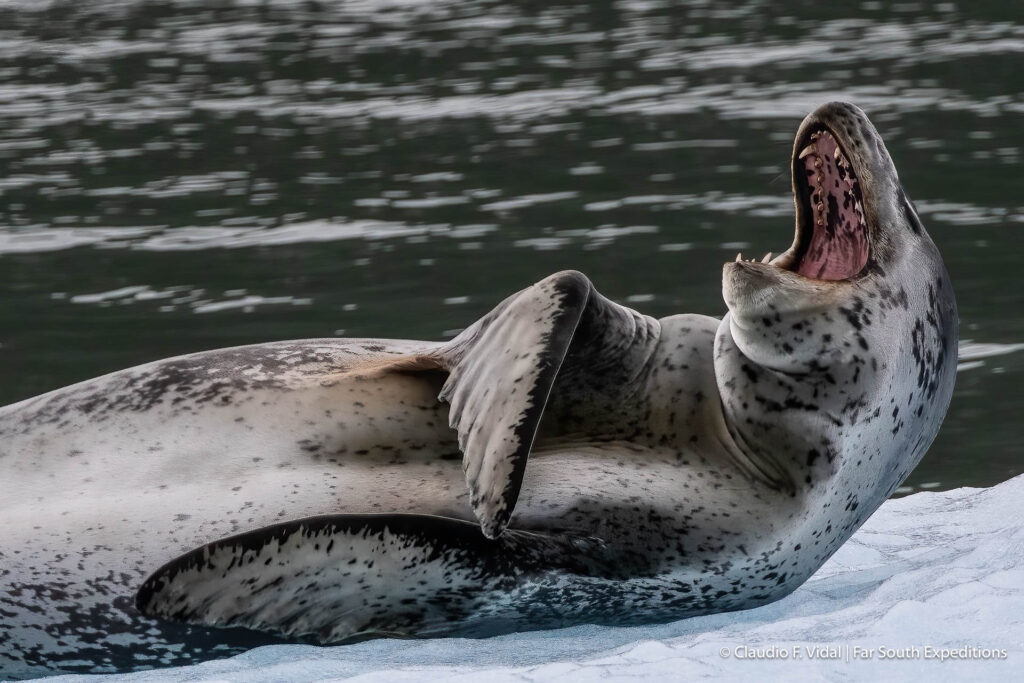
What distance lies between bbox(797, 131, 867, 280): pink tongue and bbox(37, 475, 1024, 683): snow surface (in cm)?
82

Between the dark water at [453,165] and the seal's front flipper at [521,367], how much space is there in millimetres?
2026

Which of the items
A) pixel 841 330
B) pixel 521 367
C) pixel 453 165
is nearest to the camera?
pixel 521 367

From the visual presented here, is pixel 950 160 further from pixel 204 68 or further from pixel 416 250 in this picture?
pixel 204 68

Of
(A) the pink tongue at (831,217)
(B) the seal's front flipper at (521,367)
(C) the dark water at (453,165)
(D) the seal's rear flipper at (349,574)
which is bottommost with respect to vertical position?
(C) the dark water at (453,165)

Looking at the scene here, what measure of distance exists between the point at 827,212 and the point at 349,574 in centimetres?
165

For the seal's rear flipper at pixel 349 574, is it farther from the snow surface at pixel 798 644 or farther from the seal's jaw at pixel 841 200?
the seal's jaw at pixel 841 200

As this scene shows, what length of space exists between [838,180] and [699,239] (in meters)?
4.41

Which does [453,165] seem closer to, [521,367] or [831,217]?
[831,217]

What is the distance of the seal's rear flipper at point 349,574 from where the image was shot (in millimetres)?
3500

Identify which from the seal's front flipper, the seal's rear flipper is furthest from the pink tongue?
the seal's rear flipper

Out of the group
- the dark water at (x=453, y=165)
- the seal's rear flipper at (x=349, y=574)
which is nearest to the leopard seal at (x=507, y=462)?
the seal's rear flipper at (x=349, y=574)

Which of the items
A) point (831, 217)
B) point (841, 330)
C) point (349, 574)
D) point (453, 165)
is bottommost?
point (453, 165)

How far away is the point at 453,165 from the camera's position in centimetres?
1080

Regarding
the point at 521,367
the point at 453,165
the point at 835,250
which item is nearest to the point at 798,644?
the point at 521,367
